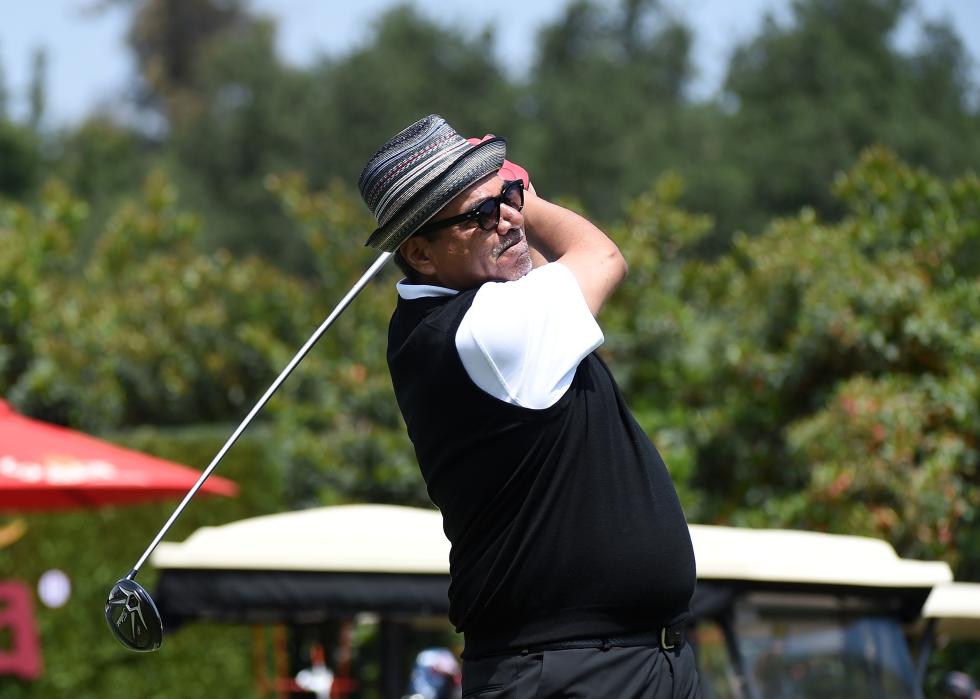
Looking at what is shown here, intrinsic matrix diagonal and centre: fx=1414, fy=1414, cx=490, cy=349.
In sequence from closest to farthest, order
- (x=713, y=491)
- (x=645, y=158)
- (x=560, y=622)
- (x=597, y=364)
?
(x=560, y=622), (x=597, y=364), (x=713, y=491), (x=645, y=158)

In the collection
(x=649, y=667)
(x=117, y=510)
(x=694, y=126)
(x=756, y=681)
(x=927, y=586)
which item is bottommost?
(x=117, y=510)

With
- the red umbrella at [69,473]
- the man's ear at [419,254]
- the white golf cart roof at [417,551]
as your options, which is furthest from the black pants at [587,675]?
the red umbrella at [69,473]

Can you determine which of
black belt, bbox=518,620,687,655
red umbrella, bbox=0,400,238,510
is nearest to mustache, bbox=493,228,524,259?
black belt, bbox=518,620,687,655

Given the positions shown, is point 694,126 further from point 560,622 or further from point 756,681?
point 560,622

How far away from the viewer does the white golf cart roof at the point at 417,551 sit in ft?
16.8

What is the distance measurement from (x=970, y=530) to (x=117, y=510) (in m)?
6.10

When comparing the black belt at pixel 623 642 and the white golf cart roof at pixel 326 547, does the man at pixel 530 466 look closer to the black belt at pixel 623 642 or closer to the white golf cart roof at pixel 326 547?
the black belt at pixel 623 642

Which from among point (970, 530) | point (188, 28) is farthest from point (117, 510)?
point (188, 28)

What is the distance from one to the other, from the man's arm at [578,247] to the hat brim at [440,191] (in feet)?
0.45

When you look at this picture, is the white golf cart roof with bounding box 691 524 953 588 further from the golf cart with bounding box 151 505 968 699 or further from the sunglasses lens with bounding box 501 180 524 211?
the sunglasses lens with bounding box 501 180 524 211

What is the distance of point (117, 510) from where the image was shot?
10312mm

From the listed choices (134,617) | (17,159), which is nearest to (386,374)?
(134,617)

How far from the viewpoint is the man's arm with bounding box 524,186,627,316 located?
2410 mm

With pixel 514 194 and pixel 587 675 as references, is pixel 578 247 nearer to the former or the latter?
pixel 514 194
